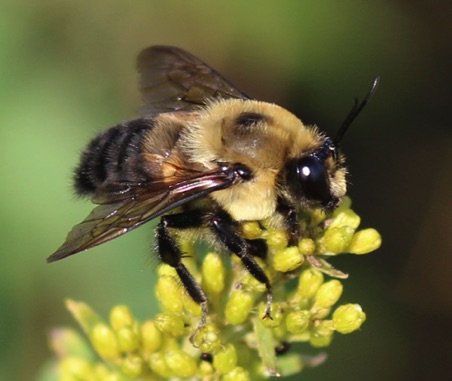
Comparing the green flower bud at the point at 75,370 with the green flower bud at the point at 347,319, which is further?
the green flower bud at the point at 75,370

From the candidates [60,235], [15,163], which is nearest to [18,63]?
[15,163]

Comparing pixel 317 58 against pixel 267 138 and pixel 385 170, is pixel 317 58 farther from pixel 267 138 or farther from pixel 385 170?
pixel 267 138

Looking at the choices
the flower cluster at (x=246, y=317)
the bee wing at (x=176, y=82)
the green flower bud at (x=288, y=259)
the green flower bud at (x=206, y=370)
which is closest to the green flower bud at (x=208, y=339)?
the flower cluster at (x=246, y=317)

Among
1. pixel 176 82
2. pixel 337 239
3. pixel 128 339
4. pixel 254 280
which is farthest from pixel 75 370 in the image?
pixel 176 82

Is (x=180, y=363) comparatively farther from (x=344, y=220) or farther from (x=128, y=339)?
(x=344, y=220)

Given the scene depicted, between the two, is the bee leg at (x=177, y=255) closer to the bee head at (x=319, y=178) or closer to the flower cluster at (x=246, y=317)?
the flower cluster at (x=246, y=317)

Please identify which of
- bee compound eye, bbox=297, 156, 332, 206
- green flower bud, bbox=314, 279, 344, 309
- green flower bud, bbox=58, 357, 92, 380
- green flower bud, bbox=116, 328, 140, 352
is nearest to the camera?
bee compound eye, bbox=297, 156, 332, 206

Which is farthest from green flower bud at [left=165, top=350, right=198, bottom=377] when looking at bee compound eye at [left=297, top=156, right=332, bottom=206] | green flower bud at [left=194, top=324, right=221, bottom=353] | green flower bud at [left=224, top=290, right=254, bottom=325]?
bee compound eye at [left=297, top=156, right=332, bottom=206]

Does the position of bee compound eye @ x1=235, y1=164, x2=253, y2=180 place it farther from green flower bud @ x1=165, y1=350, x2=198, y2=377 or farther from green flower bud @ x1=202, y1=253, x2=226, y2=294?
green flower bud @ x1=165, y1=350, x2=198, y2=377
